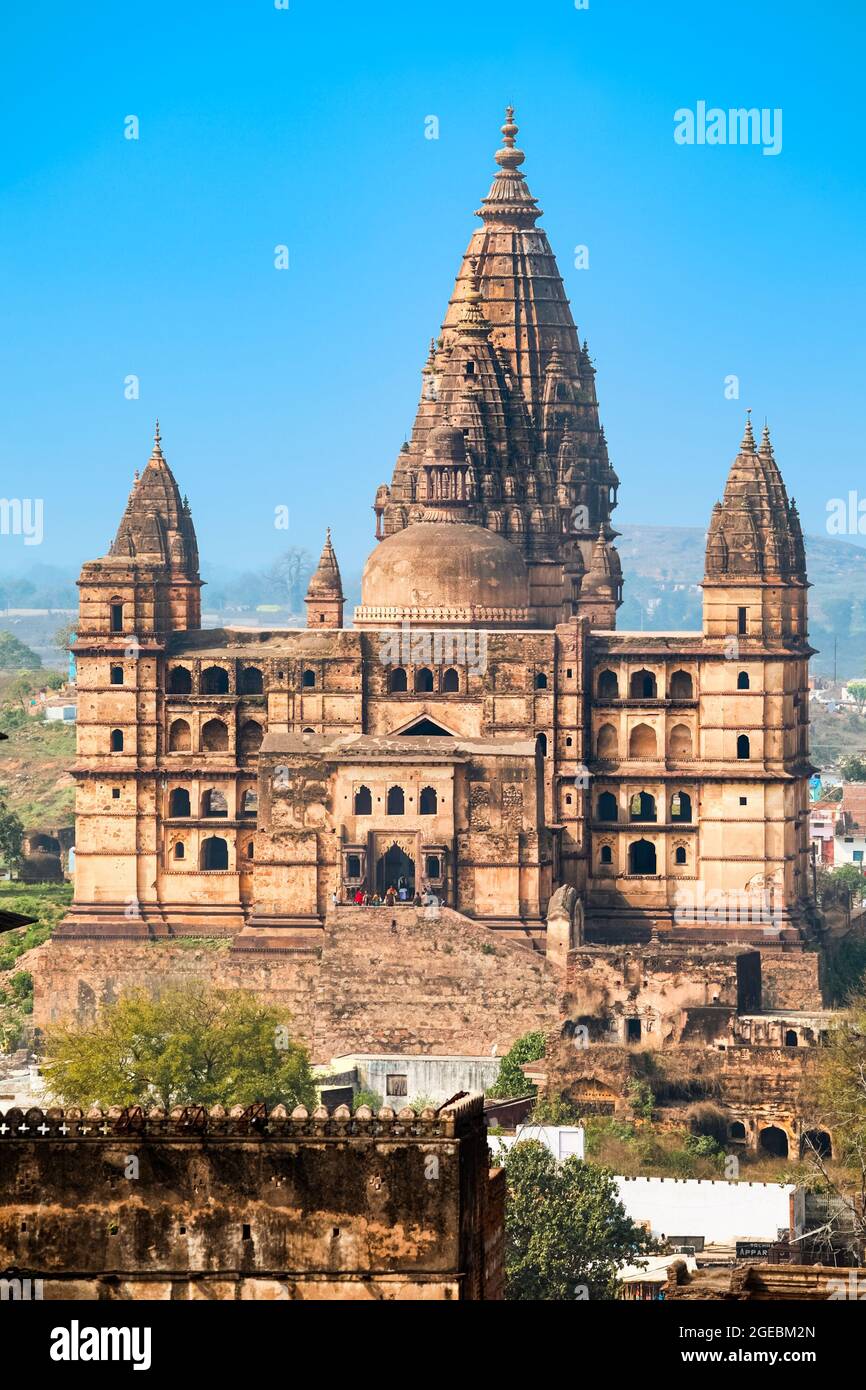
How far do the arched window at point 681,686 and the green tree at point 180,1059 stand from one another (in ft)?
52.0

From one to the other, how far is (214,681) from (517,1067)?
16.1 metres

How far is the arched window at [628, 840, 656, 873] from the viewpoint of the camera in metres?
92.4

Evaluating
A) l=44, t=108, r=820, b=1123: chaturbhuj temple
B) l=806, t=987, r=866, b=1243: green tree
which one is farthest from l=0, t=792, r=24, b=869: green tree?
l=806, t=987, r=866, b=1243: green tree

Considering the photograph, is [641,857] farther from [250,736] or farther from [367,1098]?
[367,1098]

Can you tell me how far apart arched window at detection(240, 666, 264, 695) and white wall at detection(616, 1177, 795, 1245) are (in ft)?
71.7

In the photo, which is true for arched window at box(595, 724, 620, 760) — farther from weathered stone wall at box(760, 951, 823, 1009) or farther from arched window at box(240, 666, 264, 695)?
arched window at box(240, 666, 264, 695)

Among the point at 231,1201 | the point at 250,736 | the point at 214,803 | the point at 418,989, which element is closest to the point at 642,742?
the point at 250,736

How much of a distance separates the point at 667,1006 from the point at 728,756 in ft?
33.9

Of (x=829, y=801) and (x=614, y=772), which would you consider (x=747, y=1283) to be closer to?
(x=614, y=772)

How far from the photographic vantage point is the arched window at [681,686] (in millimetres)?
91812

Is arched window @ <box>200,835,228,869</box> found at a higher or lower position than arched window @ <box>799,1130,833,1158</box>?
higher

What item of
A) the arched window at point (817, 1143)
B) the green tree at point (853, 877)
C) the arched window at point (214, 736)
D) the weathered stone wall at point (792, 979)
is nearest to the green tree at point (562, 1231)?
the arched window at point (817, 1143)

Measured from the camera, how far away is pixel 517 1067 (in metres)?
80.8
